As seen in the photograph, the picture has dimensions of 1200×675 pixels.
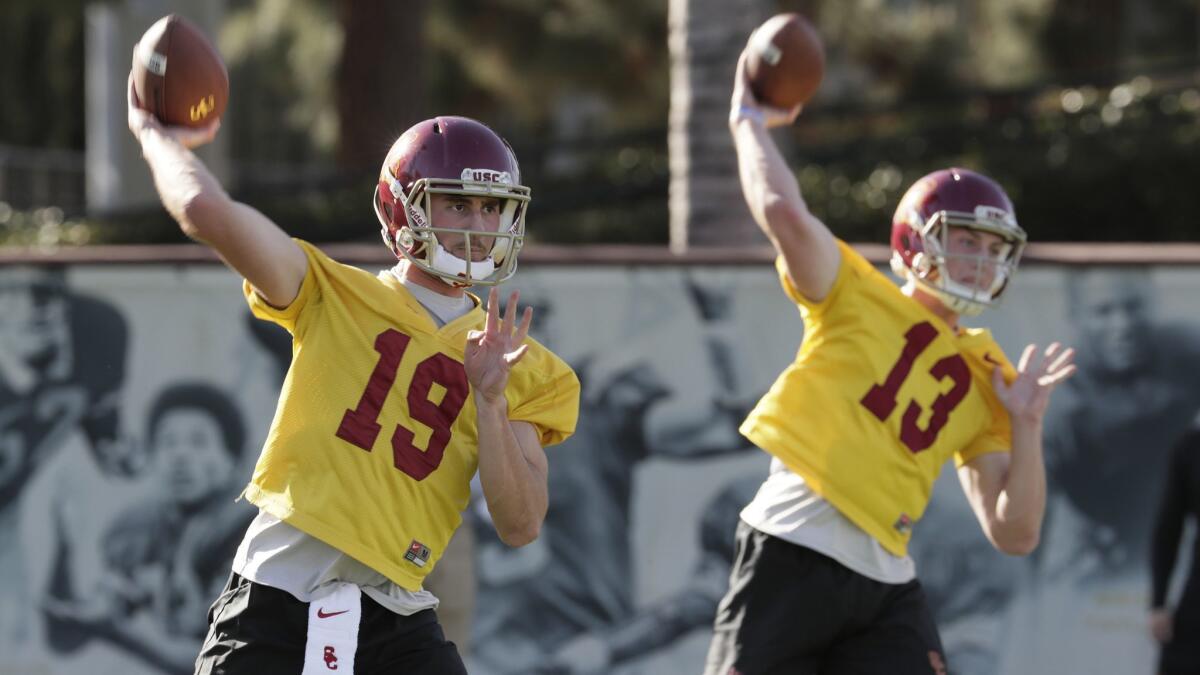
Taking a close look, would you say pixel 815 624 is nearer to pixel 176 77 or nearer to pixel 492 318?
pixel 492 318

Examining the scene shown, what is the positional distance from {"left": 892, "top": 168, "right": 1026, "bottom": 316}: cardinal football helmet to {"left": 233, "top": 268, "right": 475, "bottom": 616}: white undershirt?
6.29ft

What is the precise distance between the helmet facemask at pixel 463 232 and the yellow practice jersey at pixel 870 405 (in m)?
1.14

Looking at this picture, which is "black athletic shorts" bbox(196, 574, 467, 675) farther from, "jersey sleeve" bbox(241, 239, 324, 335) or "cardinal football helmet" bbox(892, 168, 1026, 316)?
"cardinal football helmet" bbox(892, 168, 1026, 316)

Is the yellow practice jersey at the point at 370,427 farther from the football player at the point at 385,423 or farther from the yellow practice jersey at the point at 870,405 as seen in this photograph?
the yellow practice jersey at the point at 870,405

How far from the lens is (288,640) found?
137 inches

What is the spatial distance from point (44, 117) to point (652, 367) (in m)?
24.5

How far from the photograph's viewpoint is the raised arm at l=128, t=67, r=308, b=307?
3.28 m

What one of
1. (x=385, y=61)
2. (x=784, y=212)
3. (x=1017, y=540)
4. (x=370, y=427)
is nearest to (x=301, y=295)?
(x=370, y=427)

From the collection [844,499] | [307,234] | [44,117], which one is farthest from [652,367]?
[44,117]

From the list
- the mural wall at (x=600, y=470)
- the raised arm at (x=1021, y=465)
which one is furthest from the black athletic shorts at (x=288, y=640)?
the mural wall at (x=600, y=470)

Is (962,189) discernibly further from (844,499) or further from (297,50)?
(297,50)

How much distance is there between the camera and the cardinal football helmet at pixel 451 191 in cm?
359

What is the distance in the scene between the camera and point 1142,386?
692 centimetres

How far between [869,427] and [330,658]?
1787 mm
